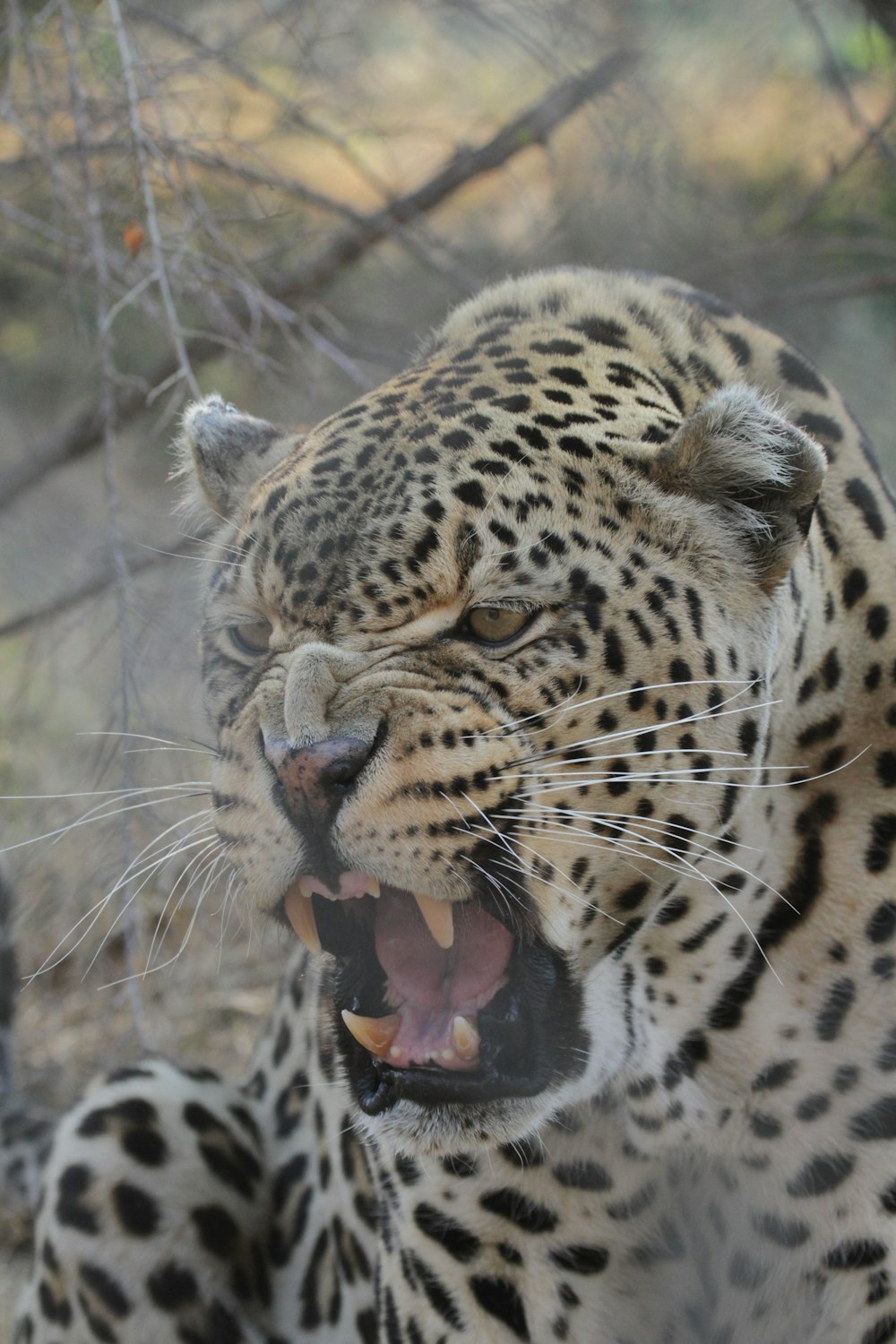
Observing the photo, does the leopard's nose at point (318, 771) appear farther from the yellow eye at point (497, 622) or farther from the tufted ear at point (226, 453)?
the tufted ear at point (226, 453)

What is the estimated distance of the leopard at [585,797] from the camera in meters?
2.49

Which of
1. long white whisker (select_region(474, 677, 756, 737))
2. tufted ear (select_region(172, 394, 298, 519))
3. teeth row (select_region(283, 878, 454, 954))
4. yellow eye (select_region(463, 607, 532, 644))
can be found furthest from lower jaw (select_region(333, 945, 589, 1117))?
tufted ear (select_region(172, 394, 298, 519))

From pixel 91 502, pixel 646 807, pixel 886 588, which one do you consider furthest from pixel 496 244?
pixel 646 807

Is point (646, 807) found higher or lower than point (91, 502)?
lower

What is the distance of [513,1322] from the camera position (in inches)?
119

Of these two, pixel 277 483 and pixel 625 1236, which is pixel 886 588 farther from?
pixel 625 1236

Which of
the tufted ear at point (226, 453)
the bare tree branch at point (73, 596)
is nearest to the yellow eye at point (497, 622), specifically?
the tufted ear at point (226, 453)

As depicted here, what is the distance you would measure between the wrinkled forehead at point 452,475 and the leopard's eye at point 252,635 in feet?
0.37

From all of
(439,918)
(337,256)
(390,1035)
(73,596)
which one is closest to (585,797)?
(439,918)

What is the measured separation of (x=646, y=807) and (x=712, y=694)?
0.74ft

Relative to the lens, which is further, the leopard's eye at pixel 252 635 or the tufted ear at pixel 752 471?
the leopard's eye at pixel 252 635

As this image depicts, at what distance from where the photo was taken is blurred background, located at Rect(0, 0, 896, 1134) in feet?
13.9

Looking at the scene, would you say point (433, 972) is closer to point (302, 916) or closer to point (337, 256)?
point (302, 916)

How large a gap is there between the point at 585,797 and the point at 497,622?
0.33 meters
